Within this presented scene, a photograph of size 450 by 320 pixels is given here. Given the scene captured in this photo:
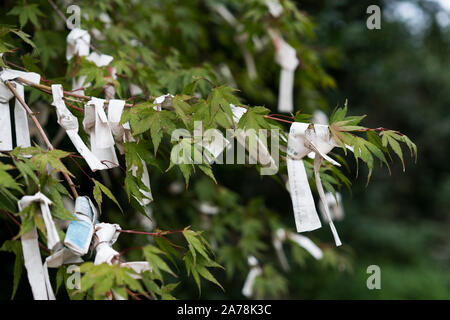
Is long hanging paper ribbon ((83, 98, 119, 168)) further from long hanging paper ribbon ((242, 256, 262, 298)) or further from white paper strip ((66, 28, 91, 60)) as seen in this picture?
long hanging paper ribbon ((242, 256, 262, 298))

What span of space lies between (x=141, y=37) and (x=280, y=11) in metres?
0.75

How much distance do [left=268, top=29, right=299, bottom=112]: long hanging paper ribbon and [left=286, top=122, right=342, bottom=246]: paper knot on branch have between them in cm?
96

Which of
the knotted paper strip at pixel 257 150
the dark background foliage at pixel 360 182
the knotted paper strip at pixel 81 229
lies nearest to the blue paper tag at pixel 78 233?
the knotted paper strip at pixel 81 229

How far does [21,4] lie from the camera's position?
1569 mm

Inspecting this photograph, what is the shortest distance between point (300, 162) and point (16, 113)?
2.80 feet

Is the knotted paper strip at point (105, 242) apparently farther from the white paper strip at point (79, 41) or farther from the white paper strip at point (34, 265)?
the white paper strip at point (79, 41)

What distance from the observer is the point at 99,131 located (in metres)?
1.11

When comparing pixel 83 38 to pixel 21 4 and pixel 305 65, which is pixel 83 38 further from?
pixel 305 65

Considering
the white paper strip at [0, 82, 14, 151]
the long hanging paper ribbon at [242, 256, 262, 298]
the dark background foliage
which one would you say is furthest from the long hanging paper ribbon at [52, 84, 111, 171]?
the long hanging paper ribbon at [242, 256, 262, 298]

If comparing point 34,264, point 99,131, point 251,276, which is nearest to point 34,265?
point 34,264

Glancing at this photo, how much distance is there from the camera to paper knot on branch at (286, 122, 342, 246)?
1.09 m

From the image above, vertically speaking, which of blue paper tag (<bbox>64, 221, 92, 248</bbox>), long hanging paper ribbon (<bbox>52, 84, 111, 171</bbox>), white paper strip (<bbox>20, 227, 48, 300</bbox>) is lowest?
white paper strip (<bbox>20, 227, 48, 300</bbox>)

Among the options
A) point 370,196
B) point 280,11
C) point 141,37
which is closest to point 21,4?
point 141,37

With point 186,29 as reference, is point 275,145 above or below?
below
